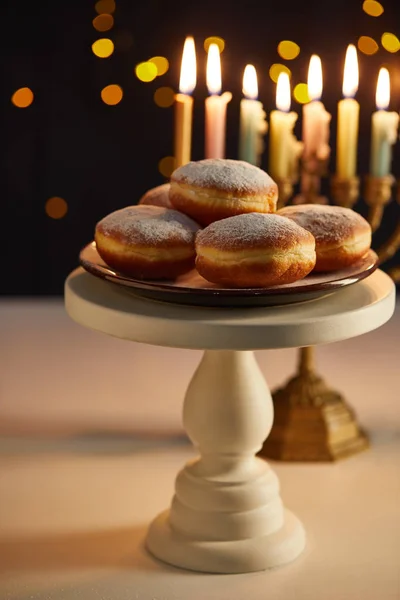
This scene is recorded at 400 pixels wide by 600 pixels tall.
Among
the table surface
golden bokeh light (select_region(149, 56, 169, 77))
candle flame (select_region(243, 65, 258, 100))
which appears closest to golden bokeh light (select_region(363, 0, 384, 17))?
golden bokeh light (select_region(149, 56, 169, 77))

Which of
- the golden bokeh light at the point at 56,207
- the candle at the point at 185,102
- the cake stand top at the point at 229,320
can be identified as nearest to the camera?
the cake stand top at the point at 229,320

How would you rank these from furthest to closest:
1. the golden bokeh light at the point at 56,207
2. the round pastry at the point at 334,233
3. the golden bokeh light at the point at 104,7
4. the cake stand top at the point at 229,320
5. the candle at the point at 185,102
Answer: the golden bokeh light at the point at 56,207
the golden bokeh light at the point at 104,7
the candle at the point at 185,102
the round pastry at the point at 334,233
the cake stand top at the point at 229,320

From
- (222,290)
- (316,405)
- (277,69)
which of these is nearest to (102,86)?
(277,69)

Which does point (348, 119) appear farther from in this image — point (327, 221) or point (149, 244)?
point (149, 244)

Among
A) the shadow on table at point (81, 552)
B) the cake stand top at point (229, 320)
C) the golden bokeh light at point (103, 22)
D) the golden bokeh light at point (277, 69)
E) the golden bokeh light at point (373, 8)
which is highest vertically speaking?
the golden bokeh light at point (373, 8)

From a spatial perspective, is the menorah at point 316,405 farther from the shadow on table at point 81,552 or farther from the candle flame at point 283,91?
the shadow on table at point 81,552

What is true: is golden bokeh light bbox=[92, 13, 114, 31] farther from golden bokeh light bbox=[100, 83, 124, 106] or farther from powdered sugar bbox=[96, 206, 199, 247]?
powdered sugar bbox=[96, 206, 199, 247]

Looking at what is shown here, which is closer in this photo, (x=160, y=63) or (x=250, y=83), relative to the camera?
(x=250, y=83)

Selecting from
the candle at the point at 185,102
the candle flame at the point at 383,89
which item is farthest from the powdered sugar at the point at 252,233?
the candle flame at the point at 383,89
